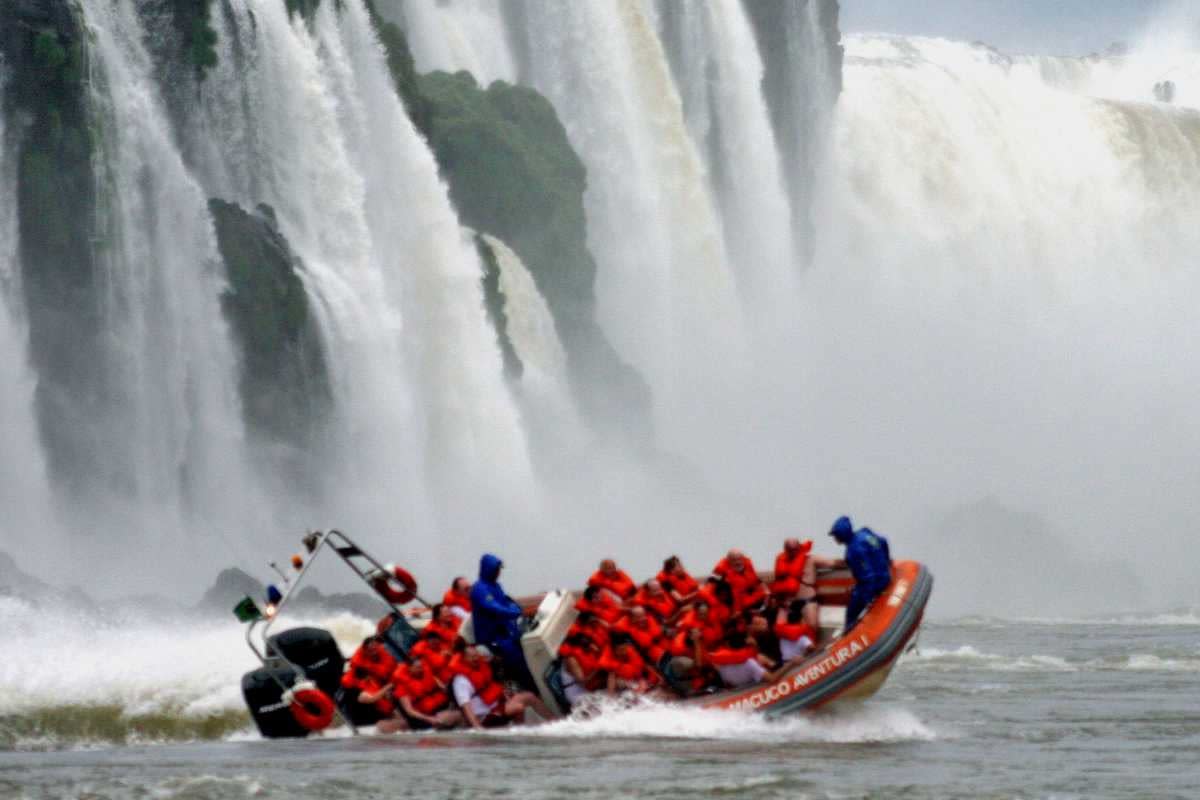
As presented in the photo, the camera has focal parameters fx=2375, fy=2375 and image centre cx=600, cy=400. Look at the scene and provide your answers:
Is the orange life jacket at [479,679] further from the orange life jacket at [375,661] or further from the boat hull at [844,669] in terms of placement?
the boat hull at [844,669]

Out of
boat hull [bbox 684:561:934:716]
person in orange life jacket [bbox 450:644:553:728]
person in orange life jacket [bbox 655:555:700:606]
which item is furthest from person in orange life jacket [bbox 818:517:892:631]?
person in orange life jacket [bbox 450:644:553:728]

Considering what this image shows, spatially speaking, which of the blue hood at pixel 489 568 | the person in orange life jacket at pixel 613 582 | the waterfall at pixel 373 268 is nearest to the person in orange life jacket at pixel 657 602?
the person in orange life jacket at pixel 613 582

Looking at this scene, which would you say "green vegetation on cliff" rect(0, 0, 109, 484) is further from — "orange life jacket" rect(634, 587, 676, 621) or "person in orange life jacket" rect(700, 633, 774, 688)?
"person in orange life jacket" rect(700, 633, 774, 688)

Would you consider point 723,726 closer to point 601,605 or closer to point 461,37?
point 601,605

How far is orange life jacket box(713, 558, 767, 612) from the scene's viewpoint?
2036 centimetres

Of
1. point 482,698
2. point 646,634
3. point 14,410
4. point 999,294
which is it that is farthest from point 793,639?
point 999,294

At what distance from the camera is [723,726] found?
19500mm

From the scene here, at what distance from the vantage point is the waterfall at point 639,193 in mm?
62469

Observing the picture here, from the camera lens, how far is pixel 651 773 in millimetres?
17000

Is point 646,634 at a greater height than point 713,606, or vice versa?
point 713,606

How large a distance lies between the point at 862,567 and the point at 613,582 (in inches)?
90.0

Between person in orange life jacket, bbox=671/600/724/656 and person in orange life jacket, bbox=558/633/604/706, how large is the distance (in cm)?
66

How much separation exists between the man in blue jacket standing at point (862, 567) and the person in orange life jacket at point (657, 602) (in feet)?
5.82

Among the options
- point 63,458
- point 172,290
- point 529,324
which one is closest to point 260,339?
point 172,290
